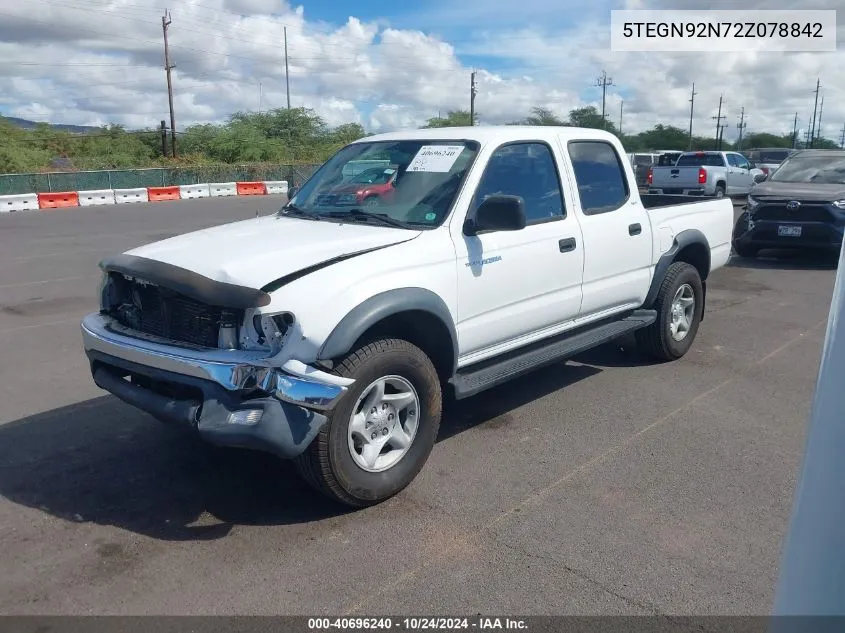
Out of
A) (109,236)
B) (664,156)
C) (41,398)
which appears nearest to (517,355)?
(41,398)

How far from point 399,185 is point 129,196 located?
25.5 meters

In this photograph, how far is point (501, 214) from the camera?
435cm

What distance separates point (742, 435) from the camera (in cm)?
495

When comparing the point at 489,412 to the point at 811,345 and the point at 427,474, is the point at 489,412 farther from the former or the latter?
the point at 811,345

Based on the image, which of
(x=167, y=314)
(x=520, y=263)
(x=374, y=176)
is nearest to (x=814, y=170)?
(x=520, y=263)

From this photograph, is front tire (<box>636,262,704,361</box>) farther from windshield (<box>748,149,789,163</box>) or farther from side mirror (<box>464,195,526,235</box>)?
windshield (<box>748,149,789,163</box>)

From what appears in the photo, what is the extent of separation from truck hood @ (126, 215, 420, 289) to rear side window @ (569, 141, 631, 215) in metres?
1.76

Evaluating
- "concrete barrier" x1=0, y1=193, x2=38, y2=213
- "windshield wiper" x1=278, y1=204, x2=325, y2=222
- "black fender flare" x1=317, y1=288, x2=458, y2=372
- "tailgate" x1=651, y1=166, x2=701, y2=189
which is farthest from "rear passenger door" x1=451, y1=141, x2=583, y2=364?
"concrete barrier" x1=0, y1=193, x2=38, y2=213

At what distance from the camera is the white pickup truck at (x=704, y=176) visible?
21516 millimetres

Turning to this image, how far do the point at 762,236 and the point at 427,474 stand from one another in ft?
31.5

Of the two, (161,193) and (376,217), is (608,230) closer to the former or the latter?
(376,217)

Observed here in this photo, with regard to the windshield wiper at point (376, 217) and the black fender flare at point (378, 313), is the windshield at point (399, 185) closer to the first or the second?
the windshield wiper at point (376, 217)

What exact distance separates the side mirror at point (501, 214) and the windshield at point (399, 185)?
0.23 meters

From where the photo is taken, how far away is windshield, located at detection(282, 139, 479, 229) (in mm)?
4578
